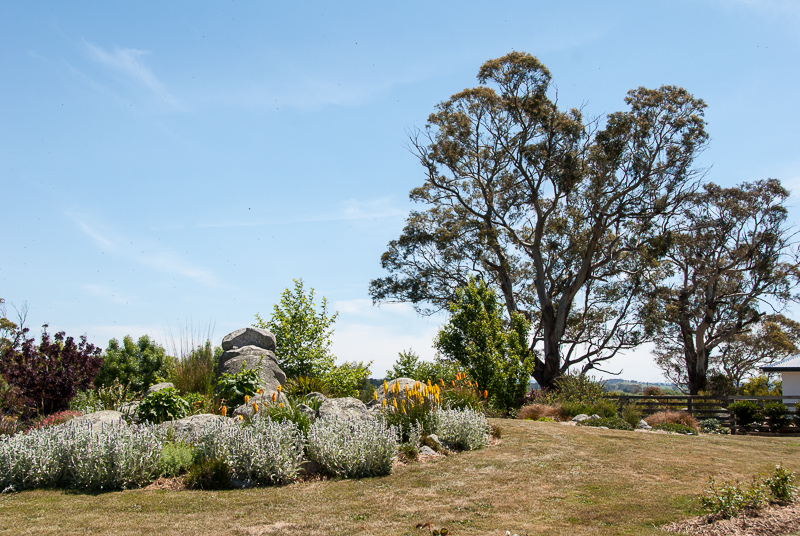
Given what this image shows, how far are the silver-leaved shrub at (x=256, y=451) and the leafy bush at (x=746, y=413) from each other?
14929 mm

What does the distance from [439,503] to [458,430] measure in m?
3.17

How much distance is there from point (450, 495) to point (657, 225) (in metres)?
22.4

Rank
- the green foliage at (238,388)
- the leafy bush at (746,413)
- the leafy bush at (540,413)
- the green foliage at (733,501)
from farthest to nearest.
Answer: the leafy bush at (746,413) → the leafy bush at (540,413) → the green foliage at (238,388) → the green foliage at (733,501)

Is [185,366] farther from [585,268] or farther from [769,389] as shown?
[769,389]

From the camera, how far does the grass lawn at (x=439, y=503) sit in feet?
17.4

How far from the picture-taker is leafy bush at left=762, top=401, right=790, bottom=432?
54.4ft

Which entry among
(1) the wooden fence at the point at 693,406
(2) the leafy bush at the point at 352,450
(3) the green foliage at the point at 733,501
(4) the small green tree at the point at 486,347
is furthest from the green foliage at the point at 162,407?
(1) the wooden fence at the point at 693,406

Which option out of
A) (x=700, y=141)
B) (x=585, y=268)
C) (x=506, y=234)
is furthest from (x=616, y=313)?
(x=700, y=141)

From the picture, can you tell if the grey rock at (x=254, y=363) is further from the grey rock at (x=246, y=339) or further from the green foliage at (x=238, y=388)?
the green foliage at (x=238, y=388)

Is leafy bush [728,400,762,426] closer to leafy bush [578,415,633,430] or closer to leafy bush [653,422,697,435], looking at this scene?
leafy bush [653,422,697,435]

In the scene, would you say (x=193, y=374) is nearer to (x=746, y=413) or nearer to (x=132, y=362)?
(x=132, y=362)

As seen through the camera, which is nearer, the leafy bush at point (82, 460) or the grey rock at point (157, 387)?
the leafy bush at point (82, 460)

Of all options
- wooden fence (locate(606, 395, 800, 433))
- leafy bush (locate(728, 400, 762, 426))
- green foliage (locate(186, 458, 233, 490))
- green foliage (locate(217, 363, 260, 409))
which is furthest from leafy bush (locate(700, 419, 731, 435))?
green foliage (locate(186, 458, 233, 490))

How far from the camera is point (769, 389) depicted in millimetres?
27344
